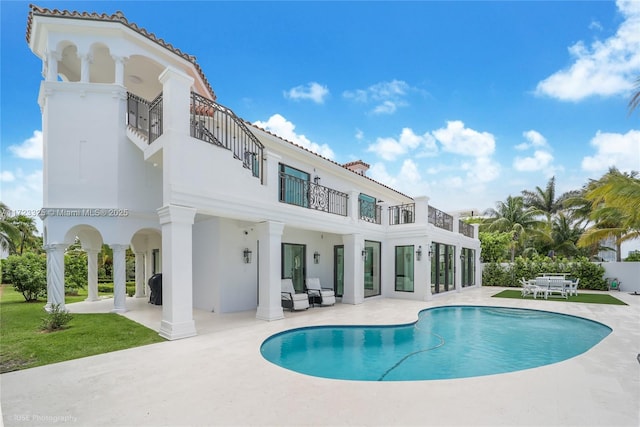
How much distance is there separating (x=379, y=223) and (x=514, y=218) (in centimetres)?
1885

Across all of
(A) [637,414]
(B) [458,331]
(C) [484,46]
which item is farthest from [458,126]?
(A) [637,414]

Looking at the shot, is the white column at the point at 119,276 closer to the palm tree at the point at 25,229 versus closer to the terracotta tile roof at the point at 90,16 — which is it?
the terracotta tile roof at the point at 90,16

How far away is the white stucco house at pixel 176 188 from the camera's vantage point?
26.5 feet

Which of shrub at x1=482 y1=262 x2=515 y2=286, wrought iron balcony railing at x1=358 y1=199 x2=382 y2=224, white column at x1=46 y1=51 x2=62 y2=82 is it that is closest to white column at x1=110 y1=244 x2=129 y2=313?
white column at x1=46 y1=51 x2=62 y2=82

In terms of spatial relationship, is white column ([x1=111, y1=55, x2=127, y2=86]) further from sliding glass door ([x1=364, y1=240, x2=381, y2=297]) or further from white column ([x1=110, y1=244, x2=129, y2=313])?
sliding glass door ([x1=364, y1=240, x2=381, y2=297])

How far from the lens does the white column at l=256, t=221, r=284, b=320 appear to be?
10.2 m

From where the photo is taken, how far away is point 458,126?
22.1m

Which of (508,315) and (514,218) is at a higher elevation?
(514,218)

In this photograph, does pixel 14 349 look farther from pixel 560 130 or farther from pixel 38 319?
pixel 560 130

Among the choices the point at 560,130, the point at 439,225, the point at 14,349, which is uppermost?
the point at 560,130

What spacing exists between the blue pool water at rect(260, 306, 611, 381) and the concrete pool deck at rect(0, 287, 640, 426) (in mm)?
891

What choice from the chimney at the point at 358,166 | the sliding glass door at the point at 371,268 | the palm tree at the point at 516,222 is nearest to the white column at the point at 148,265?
the sliding glass door at the point at 371,268

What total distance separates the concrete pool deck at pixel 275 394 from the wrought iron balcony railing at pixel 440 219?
1028cm

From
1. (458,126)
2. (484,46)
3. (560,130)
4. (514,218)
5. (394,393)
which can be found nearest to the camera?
(394,393)
